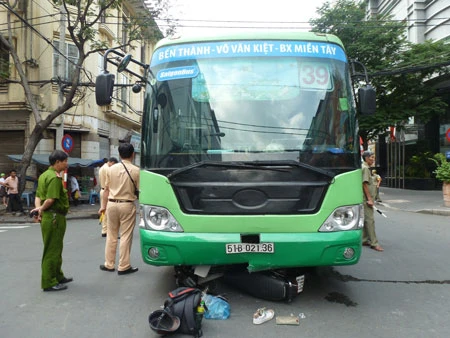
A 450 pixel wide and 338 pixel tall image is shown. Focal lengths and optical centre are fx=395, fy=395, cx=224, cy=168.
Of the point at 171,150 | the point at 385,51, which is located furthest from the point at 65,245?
the point at 385,51

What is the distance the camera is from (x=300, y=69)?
13.8ft

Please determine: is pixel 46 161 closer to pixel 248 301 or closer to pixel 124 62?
pixel 124 62

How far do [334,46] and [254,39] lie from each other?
0.91 meters

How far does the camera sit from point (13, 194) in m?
13.5

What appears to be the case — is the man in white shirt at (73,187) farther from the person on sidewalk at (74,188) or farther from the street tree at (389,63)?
the street tree at (389,63)

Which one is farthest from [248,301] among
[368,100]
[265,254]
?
[368,100]

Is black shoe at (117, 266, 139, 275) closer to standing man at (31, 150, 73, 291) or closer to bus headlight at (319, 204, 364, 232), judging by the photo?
standing man at (31, 150, 73, 291)

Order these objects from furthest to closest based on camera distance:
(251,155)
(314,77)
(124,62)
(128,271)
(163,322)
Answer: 1. (128,271)
2. (124,62)
3. (314,77)
4. (251,155)
5. (163,322)

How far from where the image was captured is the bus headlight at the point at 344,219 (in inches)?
153

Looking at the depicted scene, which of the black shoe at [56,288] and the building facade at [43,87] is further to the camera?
the building facade at [43,87]

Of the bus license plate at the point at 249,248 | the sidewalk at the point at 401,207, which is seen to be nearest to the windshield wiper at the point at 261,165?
the bus license plate at the point at 249,248

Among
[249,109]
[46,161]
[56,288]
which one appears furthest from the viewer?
[46,161]

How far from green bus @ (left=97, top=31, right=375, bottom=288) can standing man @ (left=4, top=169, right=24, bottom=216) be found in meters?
10.7

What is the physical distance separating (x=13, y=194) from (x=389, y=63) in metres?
16.5
